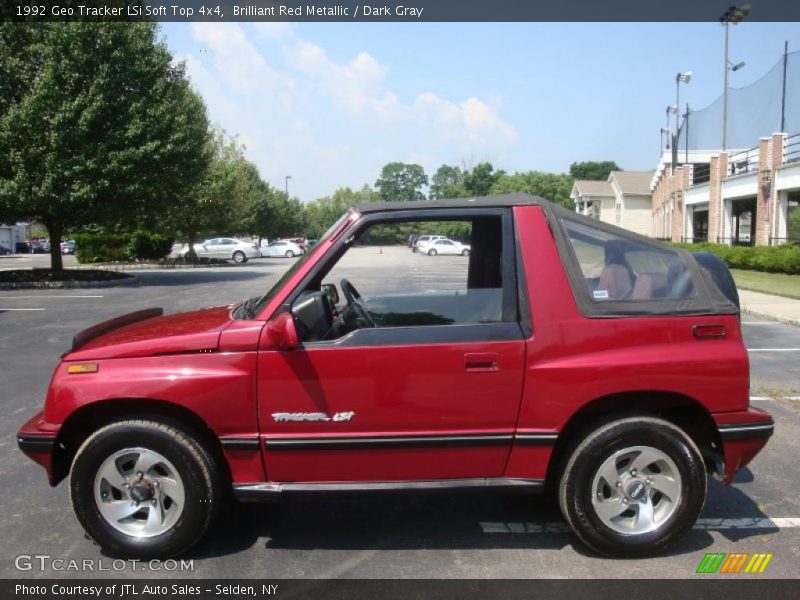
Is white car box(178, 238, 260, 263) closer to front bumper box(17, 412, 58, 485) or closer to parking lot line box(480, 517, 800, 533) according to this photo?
front bumper box(17, 412, 58, 485)

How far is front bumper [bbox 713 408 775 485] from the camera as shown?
350cm

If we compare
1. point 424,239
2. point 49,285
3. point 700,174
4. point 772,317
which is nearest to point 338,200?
point 700,174

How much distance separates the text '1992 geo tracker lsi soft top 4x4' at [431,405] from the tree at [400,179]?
103 meters

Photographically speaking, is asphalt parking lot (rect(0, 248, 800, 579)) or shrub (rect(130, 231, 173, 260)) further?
shrub (rect(130, 231, 173, 260))

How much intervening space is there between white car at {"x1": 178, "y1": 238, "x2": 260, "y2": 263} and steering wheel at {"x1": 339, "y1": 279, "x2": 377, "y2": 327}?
3705 centimetres

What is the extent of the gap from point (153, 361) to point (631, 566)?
265cm

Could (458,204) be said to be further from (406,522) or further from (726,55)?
(726,55)

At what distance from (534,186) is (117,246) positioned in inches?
1186

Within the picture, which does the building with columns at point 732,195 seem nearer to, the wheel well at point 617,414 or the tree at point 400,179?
the wheel well at point 617,414

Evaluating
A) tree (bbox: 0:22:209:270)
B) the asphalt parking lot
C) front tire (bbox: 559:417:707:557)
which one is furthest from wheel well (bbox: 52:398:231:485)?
tree (bbox: 0:22:209:270)

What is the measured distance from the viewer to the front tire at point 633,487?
11.3 feet

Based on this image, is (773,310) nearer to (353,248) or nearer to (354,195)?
(353,248)

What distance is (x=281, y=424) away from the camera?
339 cm

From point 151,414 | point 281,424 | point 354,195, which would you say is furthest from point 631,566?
point 354,195
